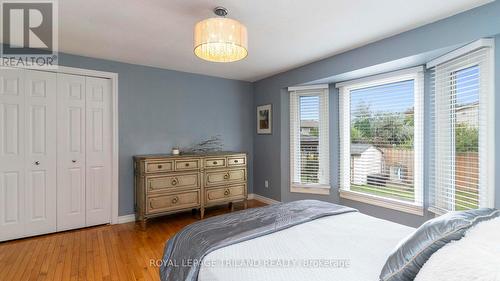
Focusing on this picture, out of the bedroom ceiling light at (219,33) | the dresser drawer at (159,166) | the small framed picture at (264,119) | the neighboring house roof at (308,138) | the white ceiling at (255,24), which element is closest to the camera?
the bedroom ceiling light at (219,33)

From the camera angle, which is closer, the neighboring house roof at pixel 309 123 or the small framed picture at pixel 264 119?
the neighboring house roof at pixel 309 123

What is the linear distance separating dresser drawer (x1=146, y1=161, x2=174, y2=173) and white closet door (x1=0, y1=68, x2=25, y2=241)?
1.39 meters

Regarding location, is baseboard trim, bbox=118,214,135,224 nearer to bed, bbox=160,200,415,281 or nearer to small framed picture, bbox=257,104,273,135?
bed, bbox=160,200,415,281

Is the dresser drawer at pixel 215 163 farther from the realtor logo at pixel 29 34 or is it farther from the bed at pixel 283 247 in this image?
the realtor logo at pixel 29 34

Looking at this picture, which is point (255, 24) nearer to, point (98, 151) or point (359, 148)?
point (359, 148)

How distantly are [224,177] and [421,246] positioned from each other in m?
3.11

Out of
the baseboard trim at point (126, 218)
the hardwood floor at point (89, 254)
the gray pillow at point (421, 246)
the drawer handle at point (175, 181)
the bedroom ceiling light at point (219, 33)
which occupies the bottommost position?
the hardwood floor at point (89, 254)

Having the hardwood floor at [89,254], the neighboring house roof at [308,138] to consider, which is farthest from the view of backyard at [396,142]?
the hardwood floor at [89,254]

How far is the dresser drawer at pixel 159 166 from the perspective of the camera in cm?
324

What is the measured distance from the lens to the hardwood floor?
216 cm

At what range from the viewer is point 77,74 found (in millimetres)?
3199

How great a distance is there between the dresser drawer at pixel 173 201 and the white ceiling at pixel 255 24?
1889 millimetres

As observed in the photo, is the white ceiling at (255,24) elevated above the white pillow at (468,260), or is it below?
above

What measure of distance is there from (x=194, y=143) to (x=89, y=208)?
5.60 feet
